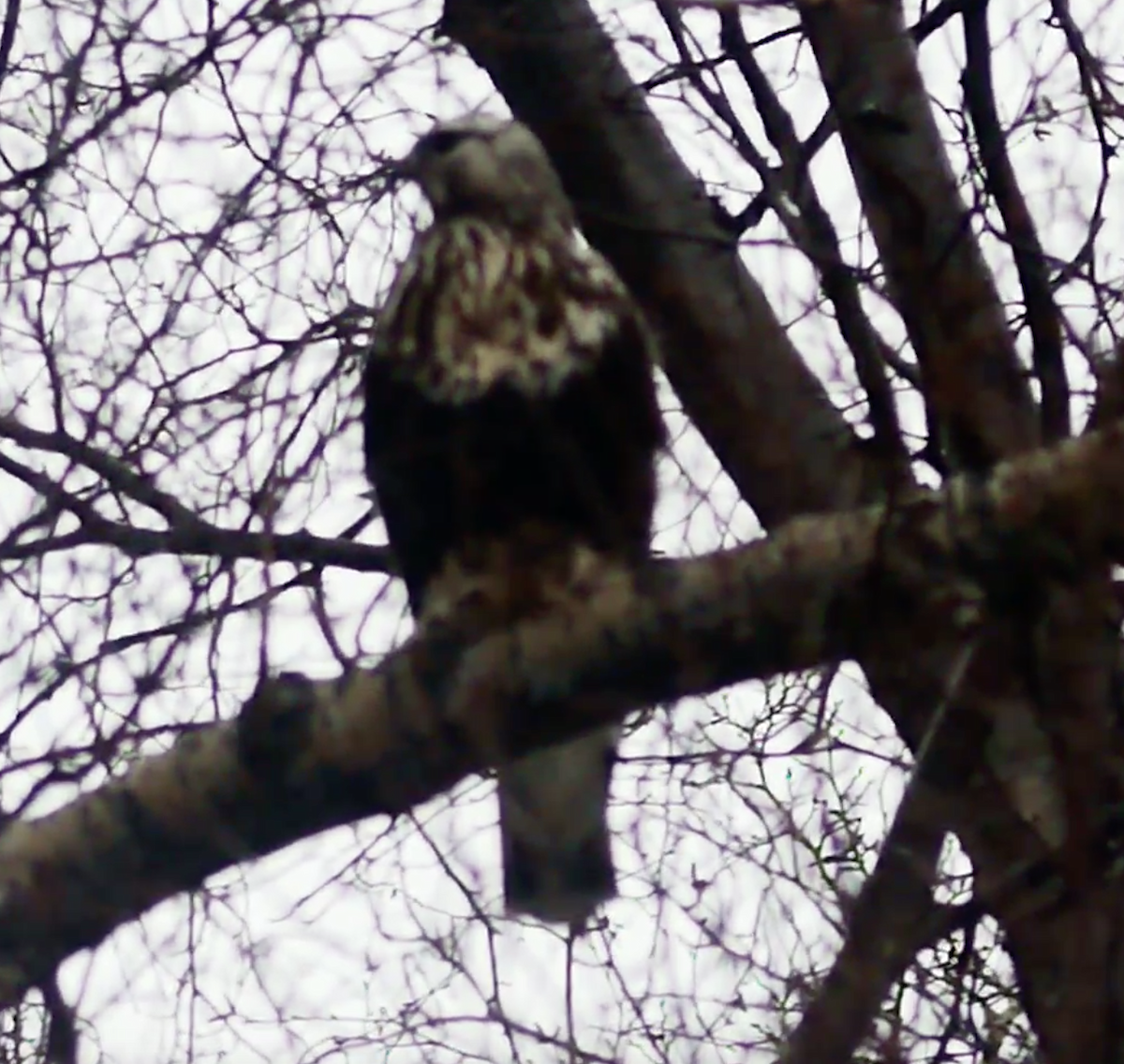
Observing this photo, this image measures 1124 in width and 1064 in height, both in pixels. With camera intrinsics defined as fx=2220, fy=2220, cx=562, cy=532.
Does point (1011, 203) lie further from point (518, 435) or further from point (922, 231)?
point (518, 435)

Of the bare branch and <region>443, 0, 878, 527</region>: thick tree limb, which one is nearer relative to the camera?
the bare branch

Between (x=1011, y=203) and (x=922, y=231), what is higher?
(x=1011, y=203)

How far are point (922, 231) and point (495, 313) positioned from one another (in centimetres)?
83

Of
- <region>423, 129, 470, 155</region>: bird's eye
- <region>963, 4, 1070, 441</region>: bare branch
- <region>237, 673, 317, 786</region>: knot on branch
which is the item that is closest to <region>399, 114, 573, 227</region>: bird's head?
<region>423, 129, 470, 155</region>: bird's eye

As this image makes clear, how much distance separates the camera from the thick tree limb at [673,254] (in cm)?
312

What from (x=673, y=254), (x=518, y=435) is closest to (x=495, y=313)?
(x=518, y=435)

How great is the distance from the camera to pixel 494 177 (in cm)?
343

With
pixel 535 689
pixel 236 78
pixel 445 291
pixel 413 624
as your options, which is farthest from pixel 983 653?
pixel 236 78

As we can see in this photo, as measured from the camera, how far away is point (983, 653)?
2.30 metres

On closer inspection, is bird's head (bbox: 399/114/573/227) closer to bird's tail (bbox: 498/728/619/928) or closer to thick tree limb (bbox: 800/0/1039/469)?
thick tree limb (bbox: 800/0/1039/469)

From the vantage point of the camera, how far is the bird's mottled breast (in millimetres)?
3182

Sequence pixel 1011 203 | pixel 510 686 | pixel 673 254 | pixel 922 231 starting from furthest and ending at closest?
pixel 673 254, pixel 1011 203, pixel 922 231, pixel 510 686

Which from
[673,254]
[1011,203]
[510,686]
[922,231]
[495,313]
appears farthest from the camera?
[673,254]

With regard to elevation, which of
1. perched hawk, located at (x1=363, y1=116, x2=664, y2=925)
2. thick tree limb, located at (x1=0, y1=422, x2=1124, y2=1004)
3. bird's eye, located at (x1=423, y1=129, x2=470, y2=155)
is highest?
bird's eye, located at (x1=423, y1=129, x2=470, y2=155)
